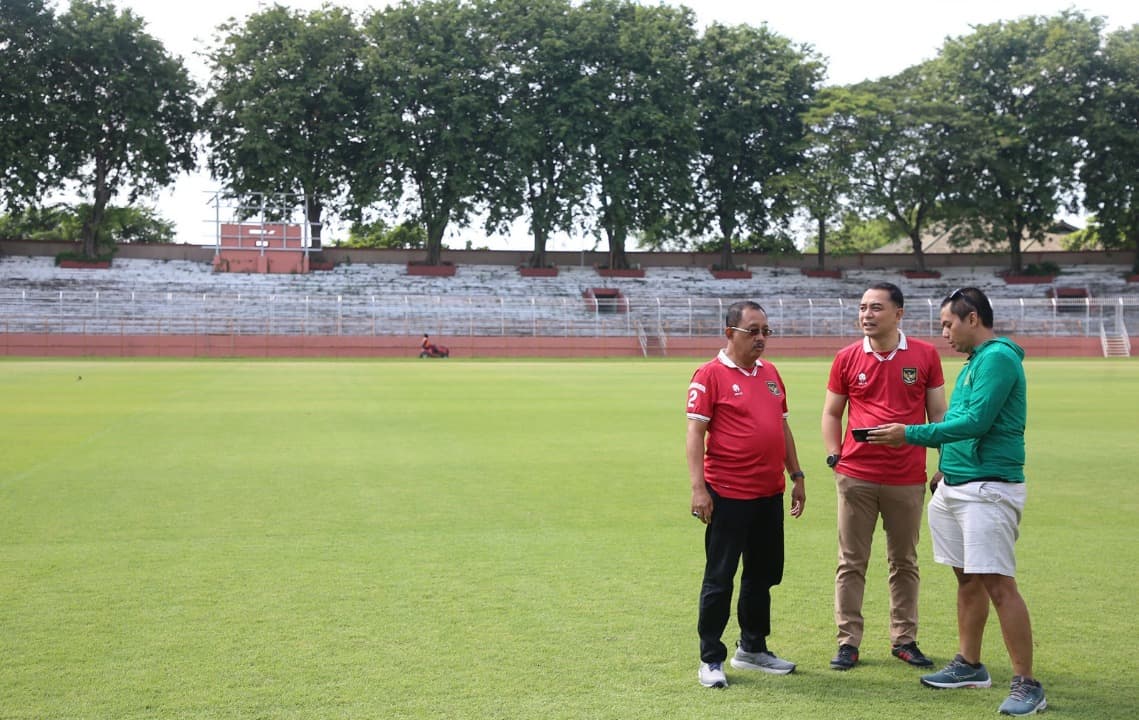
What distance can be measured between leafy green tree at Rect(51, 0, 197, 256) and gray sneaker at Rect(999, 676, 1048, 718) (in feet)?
217

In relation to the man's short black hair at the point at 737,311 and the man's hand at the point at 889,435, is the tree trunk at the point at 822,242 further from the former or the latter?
the man's hand at the point at 889,435

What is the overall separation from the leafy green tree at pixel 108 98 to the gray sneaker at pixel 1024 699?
66.0m

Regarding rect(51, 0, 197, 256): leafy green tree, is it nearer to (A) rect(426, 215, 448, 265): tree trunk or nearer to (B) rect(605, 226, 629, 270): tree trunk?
(A) rect(426, 215, 448, 265): tree trunk

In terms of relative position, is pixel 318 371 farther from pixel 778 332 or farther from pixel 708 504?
pixel 708 504

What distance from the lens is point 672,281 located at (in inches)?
2803

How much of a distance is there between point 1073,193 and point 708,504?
241 ft

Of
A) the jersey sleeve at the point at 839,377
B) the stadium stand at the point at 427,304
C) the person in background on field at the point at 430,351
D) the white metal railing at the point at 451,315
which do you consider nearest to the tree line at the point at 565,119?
the stadium stand at the point at 427,304

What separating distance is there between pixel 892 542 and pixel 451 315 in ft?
174

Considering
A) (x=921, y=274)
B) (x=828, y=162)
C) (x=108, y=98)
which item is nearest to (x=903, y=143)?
(x=828, y=162)

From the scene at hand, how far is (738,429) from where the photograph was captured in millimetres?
5891

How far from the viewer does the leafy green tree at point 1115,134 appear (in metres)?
67.1

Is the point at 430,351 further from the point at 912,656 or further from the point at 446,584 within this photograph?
the point at 912,656

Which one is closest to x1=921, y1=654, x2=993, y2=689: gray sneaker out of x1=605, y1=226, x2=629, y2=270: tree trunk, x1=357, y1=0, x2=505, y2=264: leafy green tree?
x1=357, y1=0, x2=505, y2=264: leafy green tree

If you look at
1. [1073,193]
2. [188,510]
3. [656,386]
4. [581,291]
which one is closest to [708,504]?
[188,510]
